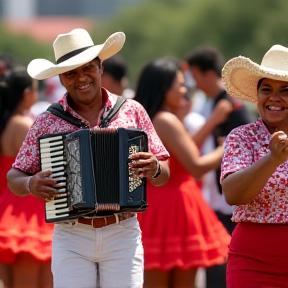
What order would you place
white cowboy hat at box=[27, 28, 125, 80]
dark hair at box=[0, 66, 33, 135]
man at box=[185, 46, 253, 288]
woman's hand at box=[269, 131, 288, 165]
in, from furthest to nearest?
man at box=[185, 46, 253, 288] < dark hair at box=[0, 66, 33, 135] < white cowboy hat at box=[27, 28, 125, 80] < woman's hand at box=[269, 131, 288, 165]

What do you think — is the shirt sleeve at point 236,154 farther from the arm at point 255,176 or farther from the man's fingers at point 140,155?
the man's fingers at point 140,155

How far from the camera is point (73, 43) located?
20.5ft

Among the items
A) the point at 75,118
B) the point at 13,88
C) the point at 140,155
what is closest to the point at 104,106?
the point at 75,118

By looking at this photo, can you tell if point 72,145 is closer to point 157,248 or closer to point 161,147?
point 161,147

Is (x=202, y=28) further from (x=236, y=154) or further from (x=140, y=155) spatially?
(x=236, y=154)

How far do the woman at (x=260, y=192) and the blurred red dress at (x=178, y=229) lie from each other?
1.95m

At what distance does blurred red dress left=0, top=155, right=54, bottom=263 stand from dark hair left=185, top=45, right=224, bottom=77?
2.74 metres

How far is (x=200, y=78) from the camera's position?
9.73 meters

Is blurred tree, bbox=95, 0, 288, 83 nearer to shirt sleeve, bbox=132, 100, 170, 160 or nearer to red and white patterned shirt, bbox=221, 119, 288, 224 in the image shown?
shirt sleeve, bbox=132, 100, 170, 160

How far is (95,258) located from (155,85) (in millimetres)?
2023

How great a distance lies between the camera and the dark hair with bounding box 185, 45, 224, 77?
969cm

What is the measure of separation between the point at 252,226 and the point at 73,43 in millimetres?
1773

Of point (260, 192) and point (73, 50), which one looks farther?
point (73, 50)

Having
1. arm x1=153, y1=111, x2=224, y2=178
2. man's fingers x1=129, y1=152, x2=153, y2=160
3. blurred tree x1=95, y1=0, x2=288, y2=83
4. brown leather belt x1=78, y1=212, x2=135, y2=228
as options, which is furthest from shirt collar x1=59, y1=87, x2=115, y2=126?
blurred tree x1=95, y1=0, x2=288, y2=83
